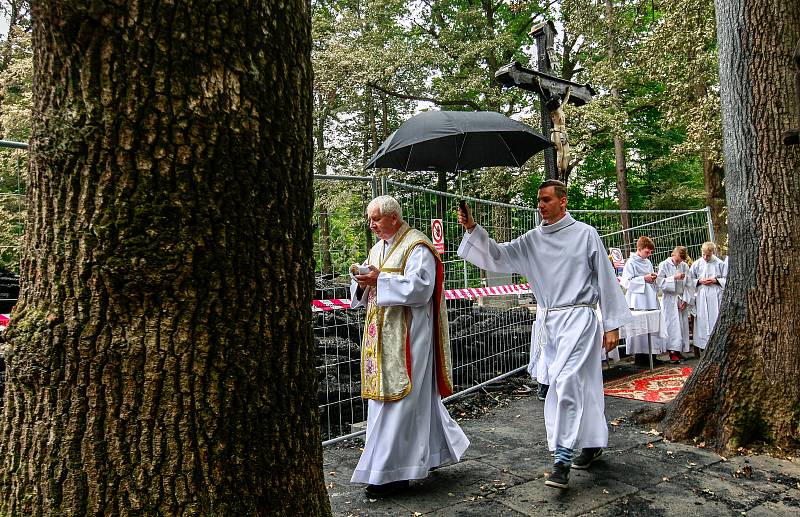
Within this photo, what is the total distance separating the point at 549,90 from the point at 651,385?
3.79 meters

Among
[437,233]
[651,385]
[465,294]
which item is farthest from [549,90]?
[651,385]

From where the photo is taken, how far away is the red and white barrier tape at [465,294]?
4957 mm

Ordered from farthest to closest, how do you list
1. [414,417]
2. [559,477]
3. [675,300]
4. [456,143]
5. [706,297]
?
[706,297], [675,300], [456,143], [414,417], [559,477]

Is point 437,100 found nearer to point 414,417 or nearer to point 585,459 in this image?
point 585,459

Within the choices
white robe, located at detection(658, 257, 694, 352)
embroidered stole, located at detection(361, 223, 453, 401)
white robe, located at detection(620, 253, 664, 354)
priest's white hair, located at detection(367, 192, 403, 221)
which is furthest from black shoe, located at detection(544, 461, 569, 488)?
white robe, located at detection(658, 257, 694, 352)

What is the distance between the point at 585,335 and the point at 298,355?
3.05m

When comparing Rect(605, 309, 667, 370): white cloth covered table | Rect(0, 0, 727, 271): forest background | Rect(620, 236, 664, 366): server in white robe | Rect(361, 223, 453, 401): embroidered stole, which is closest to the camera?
Rect(361, 223, 453, 401): embroidered stole

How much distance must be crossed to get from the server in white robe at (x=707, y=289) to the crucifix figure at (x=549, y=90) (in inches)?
182

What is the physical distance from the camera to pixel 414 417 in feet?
13.6

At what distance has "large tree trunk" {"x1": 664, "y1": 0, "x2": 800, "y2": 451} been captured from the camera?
461 cm

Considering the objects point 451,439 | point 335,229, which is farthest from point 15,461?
point 335,229

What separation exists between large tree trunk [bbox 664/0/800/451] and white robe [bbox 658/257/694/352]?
555 centimetres

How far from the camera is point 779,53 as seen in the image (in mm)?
4707

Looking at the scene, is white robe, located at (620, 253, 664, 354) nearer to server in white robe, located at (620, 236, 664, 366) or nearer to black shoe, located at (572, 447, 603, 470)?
server in white robe, located at (620, 236, 664, 366)
